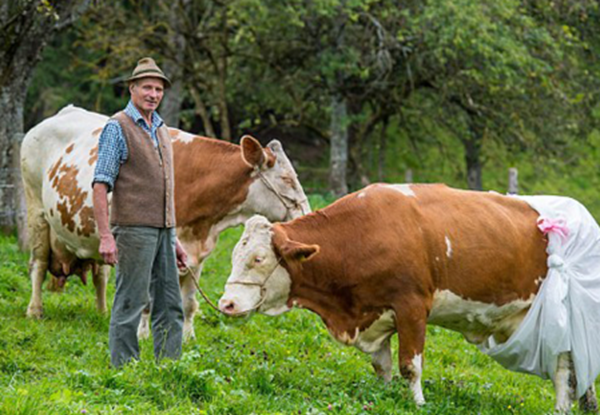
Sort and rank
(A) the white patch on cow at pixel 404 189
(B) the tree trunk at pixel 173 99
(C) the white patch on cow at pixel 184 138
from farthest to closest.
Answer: (B) the tree trunk at pixel 173 99
(C) the white patch on cow at pixel 184 138
(A) the white patch on cow at pixel 404 189

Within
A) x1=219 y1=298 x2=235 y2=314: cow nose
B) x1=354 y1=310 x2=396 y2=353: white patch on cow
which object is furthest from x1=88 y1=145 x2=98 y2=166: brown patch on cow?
x1=354 y1=310 x2=396 y2=353: white patch on cow

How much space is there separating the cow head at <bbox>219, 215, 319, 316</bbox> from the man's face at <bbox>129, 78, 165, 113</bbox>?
45.5 inches

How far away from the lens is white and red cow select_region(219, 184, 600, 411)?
19.5ft

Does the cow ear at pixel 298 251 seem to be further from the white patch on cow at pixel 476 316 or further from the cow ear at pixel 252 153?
the cow ear at pixel 252 153

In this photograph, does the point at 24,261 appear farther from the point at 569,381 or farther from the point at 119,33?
the point at 119,33

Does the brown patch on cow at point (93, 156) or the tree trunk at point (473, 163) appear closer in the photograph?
the brown patch on cow at point (93, 156)

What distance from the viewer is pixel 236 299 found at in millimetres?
5820

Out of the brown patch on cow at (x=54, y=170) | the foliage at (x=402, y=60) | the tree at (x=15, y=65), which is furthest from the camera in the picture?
the foliage at (x=402, y=60)

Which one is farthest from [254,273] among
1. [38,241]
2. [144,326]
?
[38,241]

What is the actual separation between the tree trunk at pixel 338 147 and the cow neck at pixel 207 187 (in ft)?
44.7

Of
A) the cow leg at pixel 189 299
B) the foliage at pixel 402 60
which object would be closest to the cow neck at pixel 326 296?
the cow leg at pixel 189 299

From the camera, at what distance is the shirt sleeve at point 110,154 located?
223 inches

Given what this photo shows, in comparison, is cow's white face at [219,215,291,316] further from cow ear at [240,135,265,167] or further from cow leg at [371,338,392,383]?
cow ear at [240,135,265,167]

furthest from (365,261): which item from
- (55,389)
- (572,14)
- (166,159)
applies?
(572,14)
